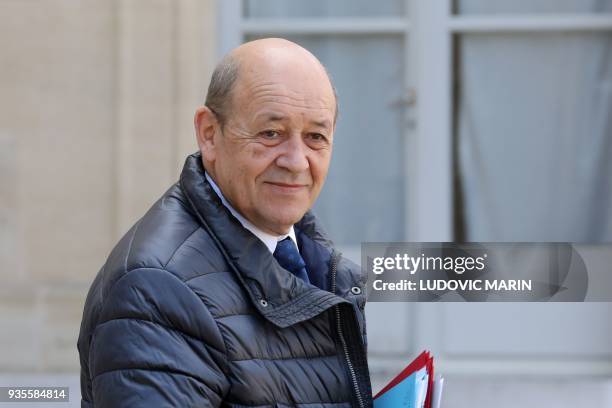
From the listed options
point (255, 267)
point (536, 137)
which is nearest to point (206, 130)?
point (255, 267)

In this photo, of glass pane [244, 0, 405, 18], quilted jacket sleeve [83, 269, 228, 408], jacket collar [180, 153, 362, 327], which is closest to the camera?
quilted jacket sleeve [83, 269, 228, 408]

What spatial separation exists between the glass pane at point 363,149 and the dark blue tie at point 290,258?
11.5ft

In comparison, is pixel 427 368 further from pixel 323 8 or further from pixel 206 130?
pixel 323 8

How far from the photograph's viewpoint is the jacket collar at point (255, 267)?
214cm

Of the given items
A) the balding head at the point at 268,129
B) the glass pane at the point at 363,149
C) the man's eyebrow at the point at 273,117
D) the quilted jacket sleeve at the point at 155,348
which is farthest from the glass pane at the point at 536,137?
the quilted jacket sleeve at the point at 155,348

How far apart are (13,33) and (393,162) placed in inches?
76.2

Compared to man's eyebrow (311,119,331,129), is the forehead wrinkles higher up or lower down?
higher up

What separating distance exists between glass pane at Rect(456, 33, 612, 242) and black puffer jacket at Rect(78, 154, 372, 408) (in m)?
3.64

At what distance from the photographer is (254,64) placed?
221cm

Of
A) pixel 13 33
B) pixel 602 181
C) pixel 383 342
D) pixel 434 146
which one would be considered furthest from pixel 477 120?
pixel 13 33

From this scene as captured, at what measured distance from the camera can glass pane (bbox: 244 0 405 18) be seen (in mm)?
5801

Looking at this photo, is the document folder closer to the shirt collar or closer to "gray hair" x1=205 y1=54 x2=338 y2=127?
the shirt collar

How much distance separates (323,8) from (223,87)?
12.1 ft

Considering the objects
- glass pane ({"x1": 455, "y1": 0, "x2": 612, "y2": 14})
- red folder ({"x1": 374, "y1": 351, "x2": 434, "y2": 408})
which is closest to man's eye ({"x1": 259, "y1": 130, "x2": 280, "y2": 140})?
red folder ({"x1": 374, "y1": 351, "x2": 434, "y2": 408})
